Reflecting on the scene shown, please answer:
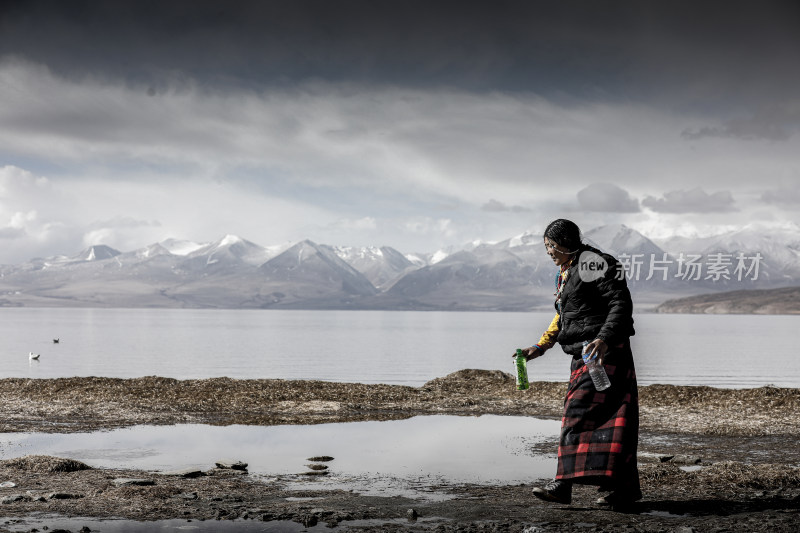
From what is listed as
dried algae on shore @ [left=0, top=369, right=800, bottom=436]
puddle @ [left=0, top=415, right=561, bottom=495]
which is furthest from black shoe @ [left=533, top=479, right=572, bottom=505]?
dried algae on shore @ [left=0, top=369, right=800, bottom=436]

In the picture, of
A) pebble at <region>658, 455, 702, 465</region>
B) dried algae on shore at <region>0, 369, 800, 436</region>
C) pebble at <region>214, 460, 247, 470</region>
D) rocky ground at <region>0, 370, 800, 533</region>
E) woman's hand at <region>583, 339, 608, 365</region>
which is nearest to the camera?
rocky ground at <region>0, 370, 800, 533</region>

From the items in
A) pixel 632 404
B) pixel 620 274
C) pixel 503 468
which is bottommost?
pixel 503 468

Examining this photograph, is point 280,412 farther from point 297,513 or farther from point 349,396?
point 297,513

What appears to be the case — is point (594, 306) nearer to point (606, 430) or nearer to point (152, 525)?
point (606, 430)

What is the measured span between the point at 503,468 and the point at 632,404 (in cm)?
363

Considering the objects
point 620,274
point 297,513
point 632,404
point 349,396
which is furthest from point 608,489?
point 349,396

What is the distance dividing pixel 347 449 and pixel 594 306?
629cm

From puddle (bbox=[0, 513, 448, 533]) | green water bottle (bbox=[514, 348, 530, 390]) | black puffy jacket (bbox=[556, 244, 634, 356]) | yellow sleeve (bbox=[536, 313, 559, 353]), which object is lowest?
puddle (bbox=[0, 513, 448, 533])

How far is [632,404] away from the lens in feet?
28.2

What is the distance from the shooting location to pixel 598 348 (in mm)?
8383

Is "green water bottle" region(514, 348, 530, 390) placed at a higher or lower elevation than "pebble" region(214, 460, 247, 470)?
higher

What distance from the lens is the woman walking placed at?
848cm

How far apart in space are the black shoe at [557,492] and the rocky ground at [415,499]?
0.08 metres

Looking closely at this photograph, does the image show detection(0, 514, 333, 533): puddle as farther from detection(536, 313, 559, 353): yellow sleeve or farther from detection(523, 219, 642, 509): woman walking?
detection(536, 313, 559, 353): yellow sleeve
